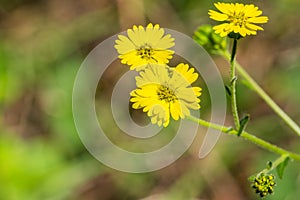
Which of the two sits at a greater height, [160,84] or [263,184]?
[160,84]

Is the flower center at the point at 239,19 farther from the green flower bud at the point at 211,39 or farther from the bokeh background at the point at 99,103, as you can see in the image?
the bokeh background at the point at 99,103

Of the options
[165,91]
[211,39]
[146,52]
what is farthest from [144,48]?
[211,39]

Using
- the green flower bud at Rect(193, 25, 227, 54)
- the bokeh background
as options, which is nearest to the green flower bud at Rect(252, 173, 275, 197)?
the green flower bud at Rect(193, 25, 227, 54)

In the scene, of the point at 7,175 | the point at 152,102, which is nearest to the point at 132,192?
the point at 7,175

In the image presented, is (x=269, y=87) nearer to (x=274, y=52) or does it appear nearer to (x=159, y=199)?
(x=274, y=52)

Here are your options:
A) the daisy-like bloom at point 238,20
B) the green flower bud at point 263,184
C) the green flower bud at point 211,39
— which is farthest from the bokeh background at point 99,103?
the daisy-like bloom at point 238,20

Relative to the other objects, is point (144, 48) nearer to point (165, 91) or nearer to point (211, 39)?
point (165, 91)
